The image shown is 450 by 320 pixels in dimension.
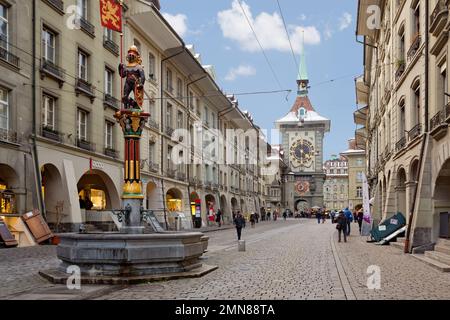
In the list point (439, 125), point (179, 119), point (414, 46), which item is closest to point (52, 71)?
point (414, 46)

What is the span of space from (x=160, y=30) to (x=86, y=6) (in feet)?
24.3

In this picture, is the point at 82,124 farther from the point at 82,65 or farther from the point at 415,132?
the point at 415,132

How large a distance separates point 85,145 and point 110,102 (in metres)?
3.76

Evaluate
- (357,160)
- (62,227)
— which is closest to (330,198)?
(357,160)

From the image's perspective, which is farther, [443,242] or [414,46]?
[414,46]

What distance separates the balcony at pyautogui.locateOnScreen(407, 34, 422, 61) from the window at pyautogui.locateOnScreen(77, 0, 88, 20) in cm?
1564

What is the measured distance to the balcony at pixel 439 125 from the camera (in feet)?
51.9

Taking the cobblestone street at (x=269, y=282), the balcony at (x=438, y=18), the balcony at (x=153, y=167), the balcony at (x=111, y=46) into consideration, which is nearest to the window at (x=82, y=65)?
the balcony at (x=111, y=46)

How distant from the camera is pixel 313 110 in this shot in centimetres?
12312

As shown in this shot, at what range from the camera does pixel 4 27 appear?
69.7 feet

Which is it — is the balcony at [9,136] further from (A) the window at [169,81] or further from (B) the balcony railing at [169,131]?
(A) the window at [169,81]

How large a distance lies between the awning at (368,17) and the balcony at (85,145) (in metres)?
18.0

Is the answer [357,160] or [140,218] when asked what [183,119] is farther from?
[357,160]

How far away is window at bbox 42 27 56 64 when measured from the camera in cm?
2378
